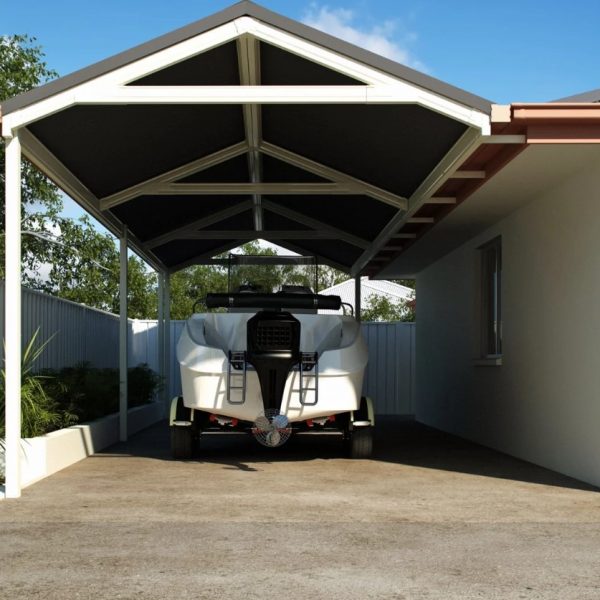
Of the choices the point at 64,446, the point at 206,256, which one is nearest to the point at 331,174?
the point at 64,446

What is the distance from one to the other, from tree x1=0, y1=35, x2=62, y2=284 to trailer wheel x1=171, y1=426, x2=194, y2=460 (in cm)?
1556

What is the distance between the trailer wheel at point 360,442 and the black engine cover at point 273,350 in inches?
47.6

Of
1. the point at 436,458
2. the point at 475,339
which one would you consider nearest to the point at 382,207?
the point at 475,339

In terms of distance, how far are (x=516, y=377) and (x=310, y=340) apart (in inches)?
105

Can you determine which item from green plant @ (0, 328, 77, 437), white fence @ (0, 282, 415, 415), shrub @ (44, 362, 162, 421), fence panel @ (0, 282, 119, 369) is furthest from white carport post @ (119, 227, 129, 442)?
green plant @ (0, 328, 77, 437)

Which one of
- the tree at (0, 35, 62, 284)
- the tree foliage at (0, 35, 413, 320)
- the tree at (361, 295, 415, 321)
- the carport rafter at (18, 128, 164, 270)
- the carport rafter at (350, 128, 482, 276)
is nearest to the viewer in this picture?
the carport rafter at (350, 128, 482, 276)

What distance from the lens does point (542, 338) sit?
1013 centimetres

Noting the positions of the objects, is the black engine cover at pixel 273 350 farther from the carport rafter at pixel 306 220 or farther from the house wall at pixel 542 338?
the carport rafter at pixel 306 220

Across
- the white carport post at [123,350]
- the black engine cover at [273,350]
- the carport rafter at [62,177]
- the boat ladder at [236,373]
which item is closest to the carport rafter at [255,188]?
the carport rafter at [62,177]

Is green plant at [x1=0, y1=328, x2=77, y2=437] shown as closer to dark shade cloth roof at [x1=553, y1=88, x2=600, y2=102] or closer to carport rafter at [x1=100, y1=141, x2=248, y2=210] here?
carport rafter at [x1=100, y1=141, x2=248, y2=210]

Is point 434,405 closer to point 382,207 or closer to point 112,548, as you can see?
point 382,207

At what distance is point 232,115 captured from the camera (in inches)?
396

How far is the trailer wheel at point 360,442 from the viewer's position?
34.1 feet

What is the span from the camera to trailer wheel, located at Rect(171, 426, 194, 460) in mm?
10219
